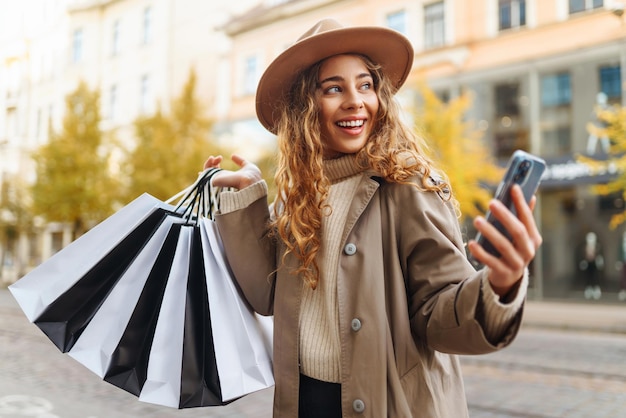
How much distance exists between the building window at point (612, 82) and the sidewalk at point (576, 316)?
568 centimetres

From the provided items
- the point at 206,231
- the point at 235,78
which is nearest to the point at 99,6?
the point at 235,78

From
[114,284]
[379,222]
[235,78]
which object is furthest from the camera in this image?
[235,78]

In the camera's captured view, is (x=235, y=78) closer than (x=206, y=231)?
No

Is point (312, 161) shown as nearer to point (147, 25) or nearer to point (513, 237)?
point (513, 237)

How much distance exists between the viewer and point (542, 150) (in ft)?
55.2

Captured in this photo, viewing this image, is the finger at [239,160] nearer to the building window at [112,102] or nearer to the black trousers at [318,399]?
the black trousers at [318,399]

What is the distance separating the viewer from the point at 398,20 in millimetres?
19797

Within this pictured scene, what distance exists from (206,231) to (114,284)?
0.33 meters

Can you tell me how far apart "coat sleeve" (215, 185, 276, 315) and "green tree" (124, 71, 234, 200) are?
16.0 meters

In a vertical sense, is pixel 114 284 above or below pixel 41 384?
above

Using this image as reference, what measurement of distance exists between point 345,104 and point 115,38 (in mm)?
31709

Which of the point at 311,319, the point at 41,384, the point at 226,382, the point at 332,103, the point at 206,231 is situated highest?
the point at 332,103

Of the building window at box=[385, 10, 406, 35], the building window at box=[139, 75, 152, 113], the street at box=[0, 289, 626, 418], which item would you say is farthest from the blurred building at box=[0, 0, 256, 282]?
the street at box=[0, 289, 626, 418]

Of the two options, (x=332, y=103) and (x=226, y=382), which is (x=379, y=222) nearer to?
(x=332, y=103)
